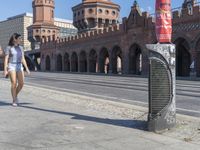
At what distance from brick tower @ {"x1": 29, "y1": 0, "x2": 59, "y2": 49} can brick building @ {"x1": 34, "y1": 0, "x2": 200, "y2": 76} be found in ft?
24.3

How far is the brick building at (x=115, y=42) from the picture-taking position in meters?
44.1

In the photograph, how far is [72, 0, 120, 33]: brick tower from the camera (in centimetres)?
8138

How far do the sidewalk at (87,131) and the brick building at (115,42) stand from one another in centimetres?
1646

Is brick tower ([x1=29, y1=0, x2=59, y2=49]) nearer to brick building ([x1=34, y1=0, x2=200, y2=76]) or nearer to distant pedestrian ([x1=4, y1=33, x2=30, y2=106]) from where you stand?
brick building ([x1=34, y1=0, x2=200, y2=76])

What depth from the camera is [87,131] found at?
7.13 meters

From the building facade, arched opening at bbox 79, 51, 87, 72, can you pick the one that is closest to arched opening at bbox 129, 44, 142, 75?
arched opening at bbox 79, 51, 87, 72

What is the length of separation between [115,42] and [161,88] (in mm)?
52440

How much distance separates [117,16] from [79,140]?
3199 inches

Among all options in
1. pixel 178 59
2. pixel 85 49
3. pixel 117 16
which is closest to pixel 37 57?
pixel 117 16

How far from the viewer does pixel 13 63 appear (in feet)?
35.1

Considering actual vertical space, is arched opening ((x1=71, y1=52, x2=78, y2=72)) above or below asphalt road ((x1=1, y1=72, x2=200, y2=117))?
above

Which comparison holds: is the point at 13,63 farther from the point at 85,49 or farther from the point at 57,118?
the point at 85,49

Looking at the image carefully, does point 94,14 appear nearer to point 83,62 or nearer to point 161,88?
point 83,62

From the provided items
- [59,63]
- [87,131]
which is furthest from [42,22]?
[87,131]
